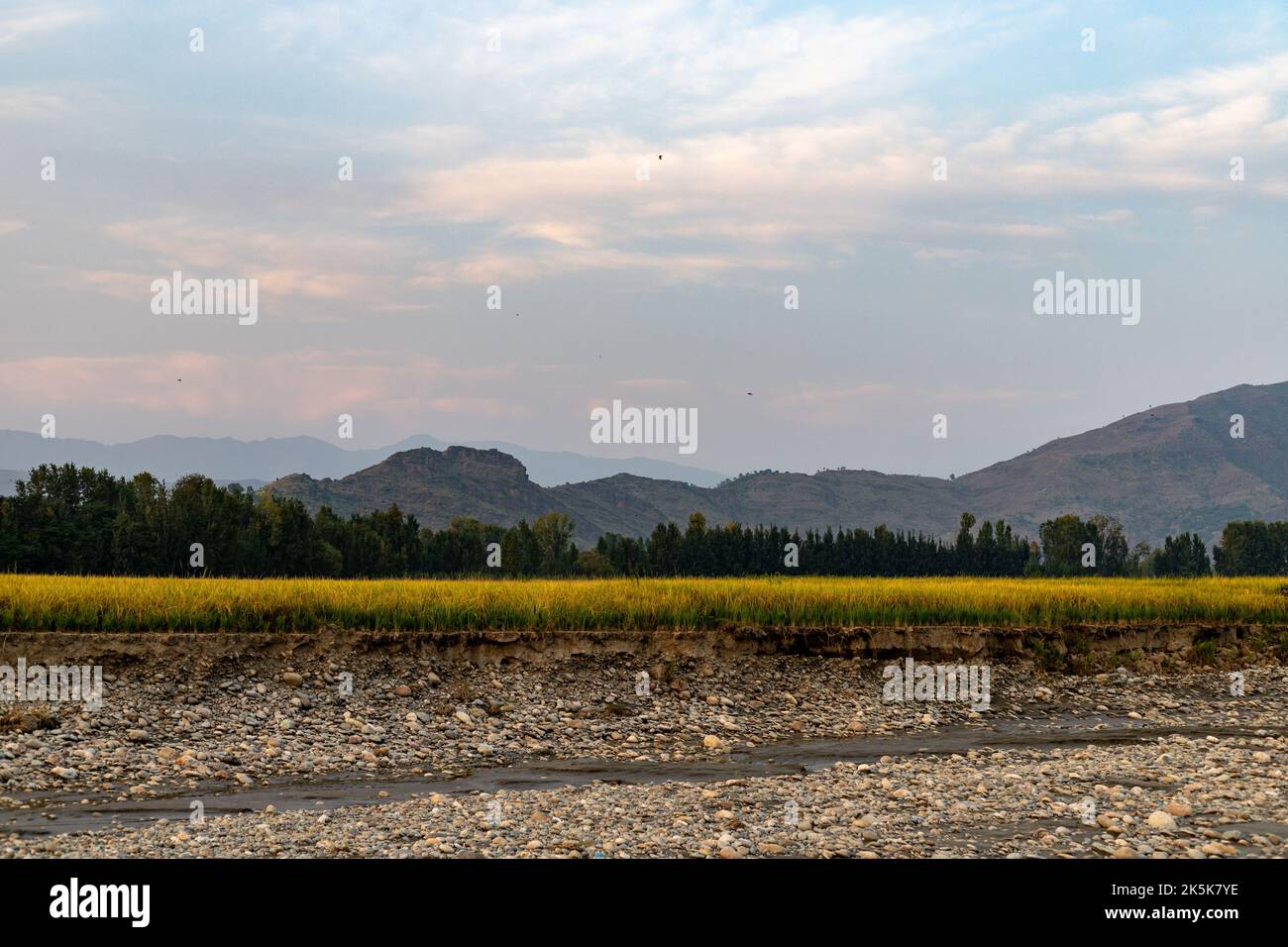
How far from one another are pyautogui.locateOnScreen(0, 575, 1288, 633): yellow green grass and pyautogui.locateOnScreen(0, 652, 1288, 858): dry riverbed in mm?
1579

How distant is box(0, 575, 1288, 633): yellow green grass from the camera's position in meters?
24.7

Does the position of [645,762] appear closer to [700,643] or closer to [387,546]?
[700,643]

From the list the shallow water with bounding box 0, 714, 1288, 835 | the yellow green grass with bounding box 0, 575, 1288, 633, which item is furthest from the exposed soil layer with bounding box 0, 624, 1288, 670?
the shallow water with bounding box 0, 714, 1288, 835

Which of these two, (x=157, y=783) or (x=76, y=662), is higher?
(x=76, y=662)

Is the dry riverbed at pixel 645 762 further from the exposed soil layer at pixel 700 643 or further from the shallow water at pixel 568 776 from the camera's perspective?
the exposed soil layer at pixel 700 643

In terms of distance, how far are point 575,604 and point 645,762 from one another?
28.8ft

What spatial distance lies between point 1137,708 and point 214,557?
71.1 metres

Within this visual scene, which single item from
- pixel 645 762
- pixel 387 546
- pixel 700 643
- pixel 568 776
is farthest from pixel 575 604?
pixel 387 546

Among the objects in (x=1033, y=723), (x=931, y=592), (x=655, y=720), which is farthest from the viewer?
(x=931, y=592)

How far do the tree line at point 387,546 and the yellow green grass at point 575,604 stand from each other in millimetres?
5727

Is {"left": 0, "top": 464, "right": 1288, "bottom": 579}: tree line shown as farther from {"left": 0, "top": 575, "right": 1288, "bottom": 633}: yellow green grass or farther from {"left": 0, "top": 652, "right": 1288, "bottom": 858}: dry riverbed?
{"left": 0, "top": 652, "right": 1288, "bottom": 858}: dry riverbed
